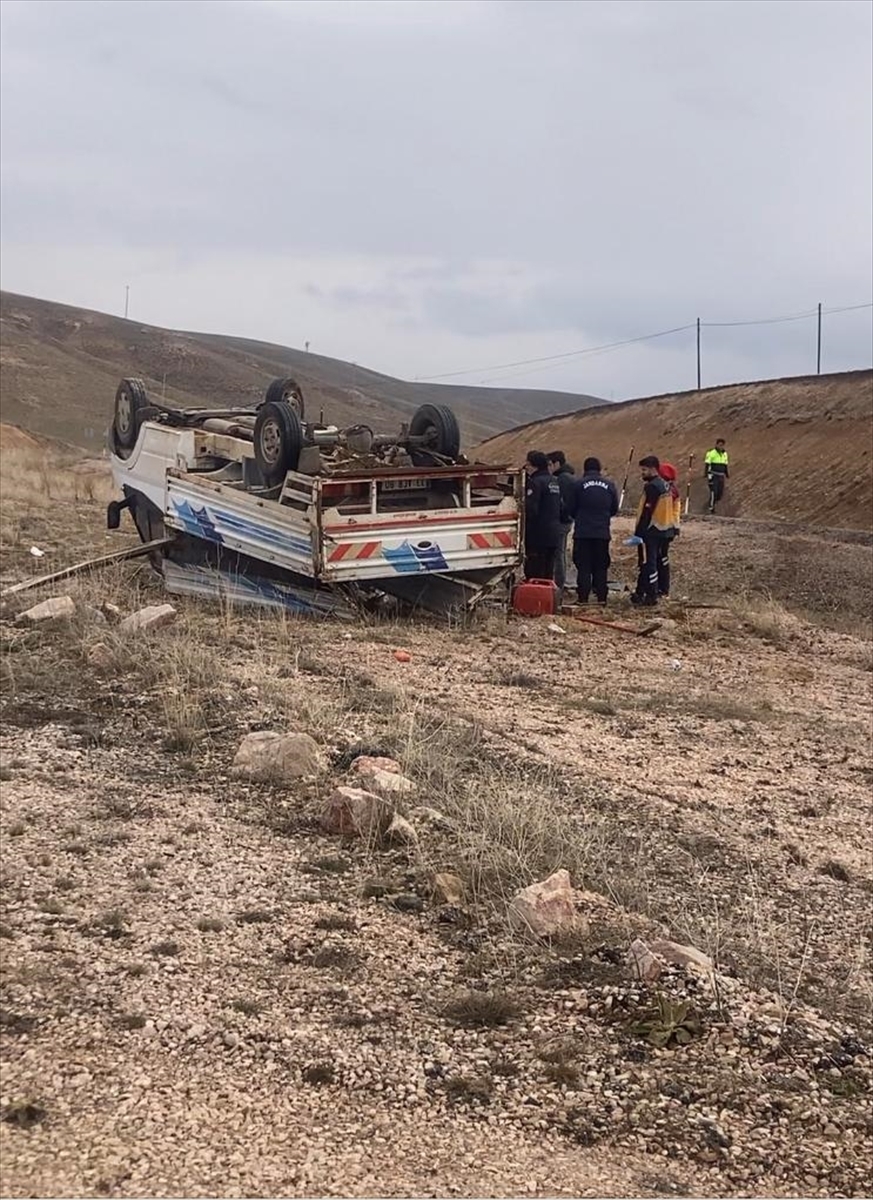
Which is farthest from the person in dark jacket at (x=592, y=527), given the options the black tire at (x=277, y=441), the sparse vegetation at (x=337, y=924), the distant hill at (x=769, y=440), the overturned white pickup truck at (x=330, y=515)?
the distant hill at (x=769, y=440)

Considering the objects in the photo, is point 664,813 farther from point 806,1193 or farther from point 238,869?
point 806,1193

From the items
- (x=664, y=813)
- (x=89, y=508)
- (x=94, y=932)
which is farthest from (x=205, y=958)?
(x=89, y=508)

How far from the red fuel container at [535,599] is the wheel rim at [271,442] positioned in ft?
8.51

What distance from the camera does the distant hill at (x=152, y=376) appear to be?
6309 centimetres

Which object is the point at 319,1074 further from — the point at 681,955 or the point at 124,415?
the point at 124,415

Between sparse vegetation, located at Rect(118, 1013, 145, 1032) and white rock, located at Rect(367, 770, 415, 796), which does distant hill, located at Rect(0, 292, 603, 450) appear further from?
sparse vegetation, located at Rect(118, 1013, 145, 1032)

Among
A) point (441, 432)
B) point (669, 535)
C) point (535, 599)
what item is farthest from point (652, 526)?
point (441, 432)

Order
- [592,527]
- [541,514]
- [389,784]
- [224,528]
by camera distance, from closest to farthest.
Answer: [389,784] → [224,528] → [541,514] → [592,527]

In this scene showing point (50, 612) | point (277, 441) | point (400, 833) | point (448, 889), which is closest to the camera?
point (448, 889)

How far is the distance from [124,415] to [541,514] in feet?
15.0

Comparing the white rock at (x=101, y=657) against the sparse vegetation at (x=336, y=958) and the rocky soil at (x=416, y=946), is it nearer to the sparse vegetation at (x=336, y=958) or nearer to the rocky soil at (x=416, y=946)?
the rocky soil at (x=416, y=946)

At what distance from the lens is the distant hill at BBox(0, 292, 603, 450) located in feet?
207

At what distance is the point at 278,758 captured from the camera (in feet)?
18.5

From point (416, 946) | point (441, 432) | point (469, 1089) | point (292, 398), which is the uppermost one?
point (292, 398)
